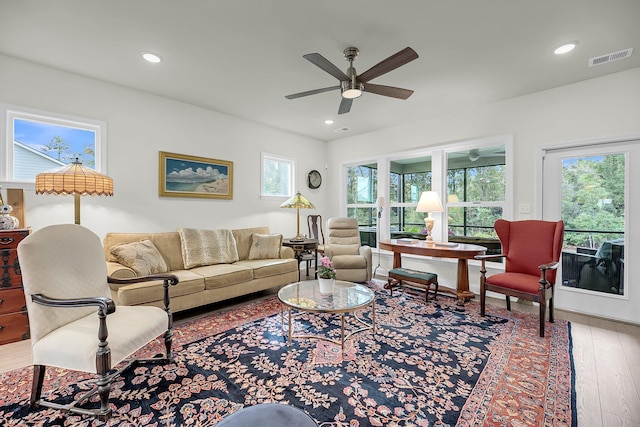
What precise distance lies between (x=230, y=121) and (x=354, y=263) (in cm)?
292

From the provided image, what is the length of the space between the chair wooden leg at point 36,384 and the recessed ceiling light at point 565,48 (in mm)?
4570

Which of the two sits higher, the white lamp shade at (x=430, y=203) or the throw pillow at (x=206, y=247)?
the white lamp shade at (x=430, y=203)

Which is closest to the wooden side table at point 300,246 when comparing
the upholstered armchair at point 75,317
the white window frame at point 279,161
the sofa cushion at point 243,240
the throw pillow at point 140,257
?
the sofa cushion at point 243,240

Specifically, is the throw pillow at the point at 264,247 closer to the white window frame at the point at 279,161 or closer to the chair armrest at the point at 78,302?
the white window frame at the point at 279,161

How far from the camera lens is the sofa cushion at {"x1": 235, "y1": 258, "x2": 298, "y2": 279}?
145 inches

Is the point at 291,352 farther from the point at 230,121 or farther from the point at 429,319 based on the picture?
the point at 230,121

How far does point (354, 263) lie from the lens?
442cm

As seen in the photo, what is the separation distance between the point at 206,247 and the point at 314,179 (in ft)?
9.04

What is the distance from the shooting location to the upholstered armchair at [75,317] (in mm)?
1614

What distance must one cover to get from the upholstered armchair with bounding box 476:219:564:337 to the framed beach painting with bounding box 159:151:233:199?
3589 mm

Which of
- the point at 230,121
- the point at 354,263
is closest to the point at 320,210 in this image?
the point at 354,263

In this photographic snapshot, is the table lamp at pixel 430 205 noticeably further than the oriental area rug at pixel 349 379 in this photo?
Yes

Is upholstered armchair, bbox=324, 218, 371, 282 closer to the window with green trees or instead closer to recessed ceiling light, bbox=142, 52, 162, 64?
the window with green trees

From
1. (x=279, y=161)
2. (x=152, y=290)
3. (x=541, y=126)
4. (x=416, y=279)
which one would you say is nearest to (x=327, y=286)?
(x=416, y=279)
